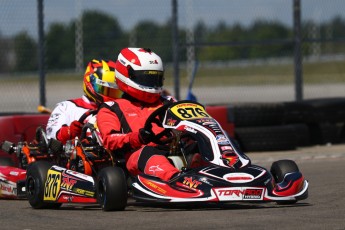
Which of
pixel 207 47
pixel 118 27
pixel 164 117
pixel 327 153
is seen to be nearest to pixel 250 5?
pixel 207 47

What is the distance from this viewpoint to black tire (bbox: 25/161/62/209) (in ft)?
25.9

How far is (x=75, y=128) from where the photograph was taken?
8.98 metres

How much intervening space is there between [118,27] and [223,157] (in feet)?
22.4

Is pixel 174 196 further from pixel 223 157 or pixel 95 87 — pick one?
pixel 95 87

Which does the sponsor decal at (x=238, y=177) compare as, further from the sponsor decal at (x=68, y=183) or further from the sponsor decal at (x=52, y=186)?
the sponsor decal at (x=52, y=186)

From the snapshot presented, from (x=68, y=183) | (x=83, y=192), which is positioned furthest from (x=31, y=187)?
(x=83, y=192)

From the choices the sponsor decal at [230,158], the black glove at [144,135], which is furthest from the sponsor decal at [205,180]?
the black glove at [144,135]

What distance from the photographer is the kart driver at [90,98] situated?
9461mm

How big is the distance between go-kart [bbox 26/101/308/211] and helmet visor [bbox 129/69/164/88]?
0.38m

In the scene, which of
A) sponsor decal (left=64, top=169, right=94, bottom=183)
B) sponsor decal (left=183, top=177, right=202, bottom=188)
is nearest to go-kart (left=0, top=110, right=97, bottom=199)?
sponsor decal (left=64, top=169, right=94, bottom=183)

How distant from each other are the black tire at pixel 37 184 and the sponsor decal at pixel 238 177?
1552mm

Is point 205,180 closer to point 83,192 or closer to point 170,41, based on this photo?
point 83,192

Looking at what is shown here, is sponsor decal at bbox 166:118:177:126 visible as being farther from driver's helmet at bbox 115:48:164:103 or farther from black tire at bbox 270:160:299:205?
black tire at bbox 270:160:299:205

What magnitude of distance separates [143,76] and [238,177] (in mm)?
1532
